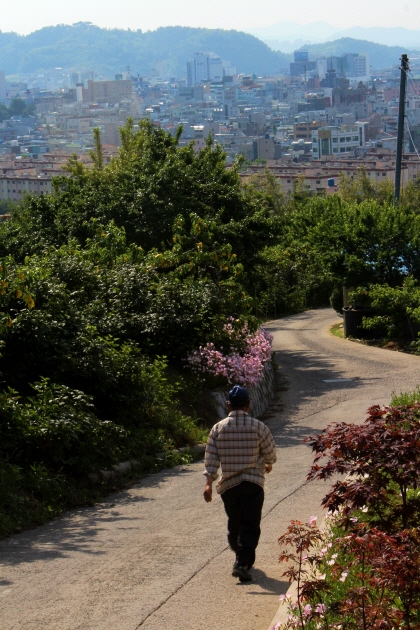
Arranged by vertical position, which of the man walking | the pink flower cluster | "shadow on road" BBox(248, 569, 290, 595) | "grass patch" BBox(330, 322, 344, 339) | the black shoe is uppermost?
the man walking

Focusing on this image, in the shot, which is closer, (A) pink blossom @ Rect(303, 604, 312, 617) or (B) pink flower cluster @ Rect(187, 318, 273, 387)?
(A) pink blossom @ Rect(303, 604, 312, 617)

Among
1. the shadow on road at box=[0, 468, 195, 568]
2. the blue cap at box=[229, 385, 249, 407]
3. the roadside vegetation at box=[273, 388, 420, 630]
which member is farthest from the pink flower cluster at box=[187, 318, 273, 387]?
the roadside vegetation at box=[273, 388, 420, 630]

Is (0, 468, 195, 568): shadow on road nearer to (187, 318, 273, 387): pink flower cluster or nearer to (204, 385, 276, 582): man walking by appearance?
(204, 385, 276, 582): man walking

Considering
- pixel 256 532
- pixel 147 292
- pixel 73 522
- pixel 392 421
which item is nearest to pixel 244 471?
pixel 256 532

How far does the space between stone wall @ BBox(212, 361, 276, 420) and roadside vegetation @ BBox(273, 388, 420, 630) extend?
7314mm

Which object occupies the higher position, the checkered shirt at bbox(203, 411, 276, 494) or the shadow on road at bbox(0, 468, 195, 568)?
the checkered shirt at bbox(203, 411, 276, 494)

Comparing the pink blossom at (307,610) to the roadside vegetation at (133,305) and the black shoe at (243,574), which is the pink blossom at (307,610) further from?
the roadside vegetation at (133,305)

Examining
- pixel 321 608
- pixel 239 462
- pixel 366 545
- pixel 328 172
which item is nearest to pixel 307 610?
pixel 321 608

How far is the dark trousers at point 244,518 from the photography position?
6633mm

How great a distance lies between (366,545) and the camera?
17.0 feet

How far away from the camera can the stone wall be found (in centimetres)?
1425

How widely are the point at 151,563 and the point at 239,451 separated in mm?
1068

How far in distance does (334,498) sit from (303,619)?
82 cm

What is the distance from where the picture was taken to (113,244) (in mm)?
17750
